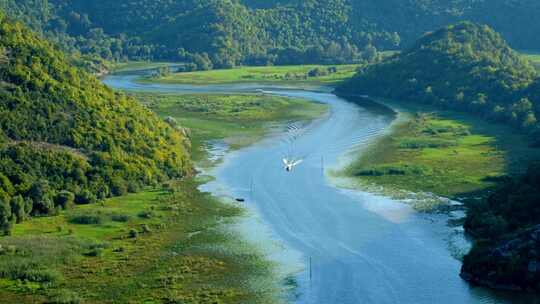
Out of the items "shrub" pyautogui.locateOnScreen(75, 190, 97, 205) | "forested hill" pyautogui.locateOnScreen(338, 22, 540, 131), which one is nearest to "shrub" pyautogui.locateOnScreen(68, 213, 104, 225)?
"shrub" pyautogui.locateOnScreen(75, 190, 97, 205)

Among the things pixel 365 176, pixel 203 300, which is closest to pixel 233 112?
pixel 365 176

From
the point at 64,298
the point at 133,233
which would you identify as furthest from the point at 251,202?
the point at 64,298

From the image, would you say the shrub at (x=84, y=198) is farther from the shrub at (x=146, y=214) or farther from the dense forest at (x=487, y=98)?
the dense forest at (x=487, y=98)

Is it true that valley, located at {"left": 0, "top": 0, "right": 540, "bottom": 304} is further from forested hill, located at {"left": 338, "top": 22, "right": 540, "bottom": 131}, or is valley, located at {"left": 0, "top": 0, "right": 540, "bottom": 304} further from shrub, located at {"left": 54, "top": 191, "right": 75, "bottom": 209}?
forested hill, located at {"left": 338, "top": 22, "right": 540, "bottom": 131}

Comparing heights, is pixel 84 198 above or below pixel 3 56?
below

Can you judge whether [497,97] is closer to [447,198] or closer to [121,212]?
[447,198]

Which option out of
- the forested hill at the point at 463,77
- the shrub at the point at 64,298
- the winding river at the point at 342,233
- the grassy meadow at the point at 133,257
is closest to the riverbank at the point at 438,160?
the winding river at the point at 342,233

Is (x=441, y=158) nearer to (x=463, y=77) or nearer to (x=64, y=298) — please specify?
(x=463, y=77)
